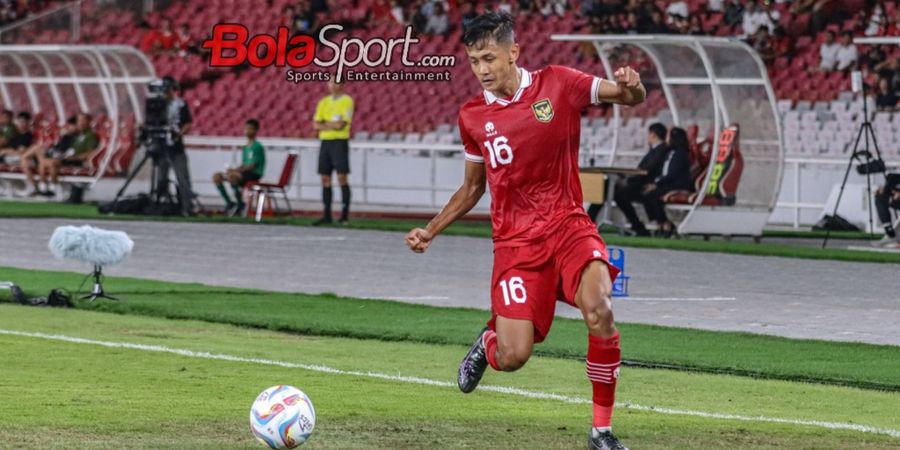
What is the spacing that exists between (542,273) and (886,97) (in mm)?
20019

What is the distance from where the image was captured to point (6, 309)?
15.1m

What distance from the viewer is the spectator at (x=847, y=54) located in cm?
3138

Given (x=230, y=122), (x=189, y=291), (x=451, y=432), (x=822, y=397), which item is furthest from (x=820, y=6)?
(x=451, y=432)

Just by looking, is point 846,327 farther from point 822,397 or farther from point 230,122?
point 230,122

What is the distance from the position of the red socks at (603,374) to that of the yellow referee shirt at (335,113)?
59.9 ft

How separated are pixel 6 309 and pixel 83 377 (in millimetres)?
4593

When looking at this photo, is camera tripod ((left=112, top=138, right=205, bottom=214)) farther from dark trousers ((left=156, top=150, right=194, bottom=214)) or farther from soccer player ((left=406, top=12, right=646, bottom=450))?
soccer player ((left=406, top=12, right=646, bottom=450))

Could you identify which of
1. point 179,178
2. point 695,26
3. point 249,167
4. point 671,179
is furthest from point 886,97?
point 179,178

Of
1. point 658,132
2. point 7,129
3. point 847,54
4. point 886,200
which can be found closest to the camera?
point 886,200

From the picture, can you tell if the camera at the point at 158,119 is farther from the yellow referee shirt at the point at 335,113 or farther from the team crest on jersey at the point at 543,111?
the team crest on jersey at the point at 543,111

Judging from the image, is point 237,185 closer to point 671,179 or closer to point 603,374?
point 671,179

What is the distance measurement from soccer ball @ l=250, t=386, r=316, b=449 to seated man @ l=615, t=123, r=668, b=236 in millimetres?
17727

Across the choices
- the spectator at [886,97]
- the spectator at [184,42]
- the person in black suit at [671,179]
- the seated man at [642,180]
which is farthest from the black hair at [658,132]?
the spectator at [184,42]

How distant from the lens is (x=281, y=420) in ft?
25.8
